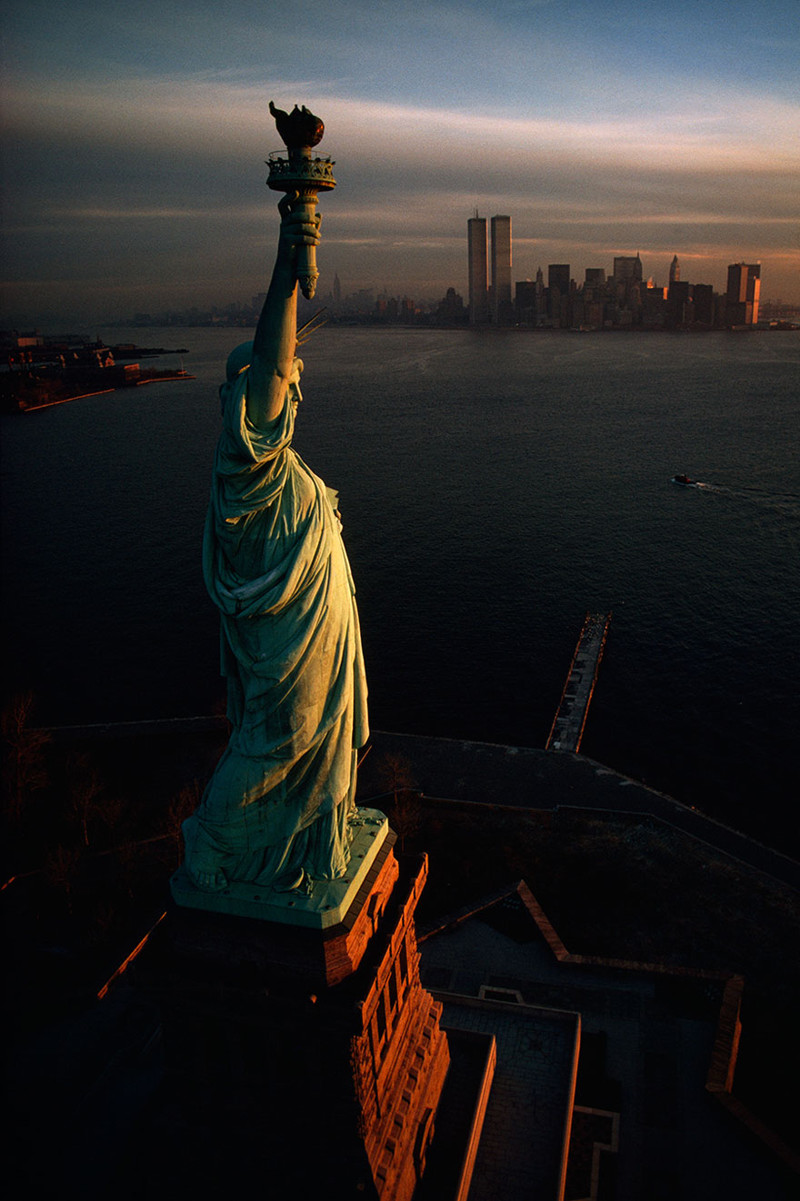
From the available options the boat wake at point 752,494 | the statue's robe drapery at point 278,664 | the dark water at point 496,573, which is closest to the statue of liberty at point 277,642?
the statue's robe drapery at point 278,664

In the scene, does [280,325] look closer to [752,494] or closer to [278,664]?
[278,664]

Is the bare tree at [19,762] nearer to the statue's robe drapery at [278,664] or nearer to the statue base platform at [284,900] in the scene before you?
the statue base platform at [284,900]

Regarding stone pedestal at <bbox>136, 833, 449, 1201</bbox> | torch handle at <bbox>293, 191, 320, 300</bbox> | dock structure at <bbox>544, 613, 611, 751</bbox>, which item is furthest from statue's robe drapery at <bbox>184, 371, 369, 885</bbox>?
dock structure at <bbox>544, 613, 611, 751</bbox>

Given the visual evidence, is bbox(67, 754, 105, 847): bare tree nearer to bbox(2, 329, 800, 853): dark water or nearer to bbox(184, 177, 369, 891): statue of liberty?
bbox(2, 329, 800, 853): dark water

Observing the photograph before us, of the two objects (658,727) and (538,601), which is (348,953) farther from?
(538,601)

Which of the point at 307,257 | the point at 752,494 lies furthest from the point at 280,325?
the point at 752,494

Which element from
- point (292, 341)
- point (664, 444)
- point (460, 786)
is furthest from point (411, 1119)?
point (664, 444)

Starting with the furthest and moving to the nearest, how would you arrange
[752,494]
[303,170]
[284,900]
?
1. [752,494]
2. [284,900]
3. [303,170]
